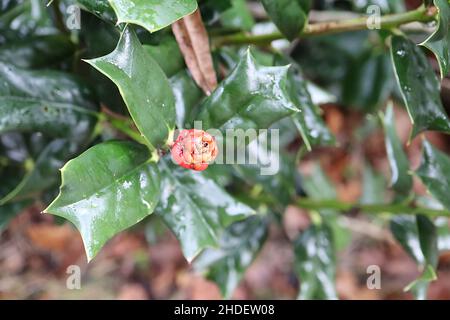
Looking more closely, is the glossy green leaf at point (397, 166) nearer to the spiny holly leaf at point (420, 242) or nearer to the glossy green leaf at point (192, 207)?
the spiny holly leaf at point (420, 242)

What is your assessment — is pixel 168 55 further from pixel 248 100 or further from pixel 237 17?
pixel 237 17

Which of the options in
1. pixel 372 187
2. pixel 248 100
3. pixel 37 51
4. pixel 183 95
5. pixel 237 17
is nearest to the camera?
pixel 248 100

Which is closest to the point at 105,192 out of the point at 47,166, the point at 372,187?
the point at 47,166

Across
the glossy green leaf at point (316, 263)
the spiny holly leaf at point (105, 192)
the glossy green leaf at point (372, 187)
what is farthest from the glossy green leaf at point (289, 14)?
the glossy green leaf at point (372, 187)

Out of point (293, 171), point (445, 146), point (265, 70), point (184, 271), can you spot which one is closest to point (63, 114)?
point (265, 70)

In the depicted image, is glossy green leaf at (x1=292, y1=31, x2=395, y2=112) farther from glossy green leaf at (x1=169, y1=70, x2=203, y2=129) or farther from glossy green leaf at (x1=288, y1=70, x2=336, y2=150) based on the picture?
glossy green leaf at (x1=169, y1=70, x2=203, y2=129)
